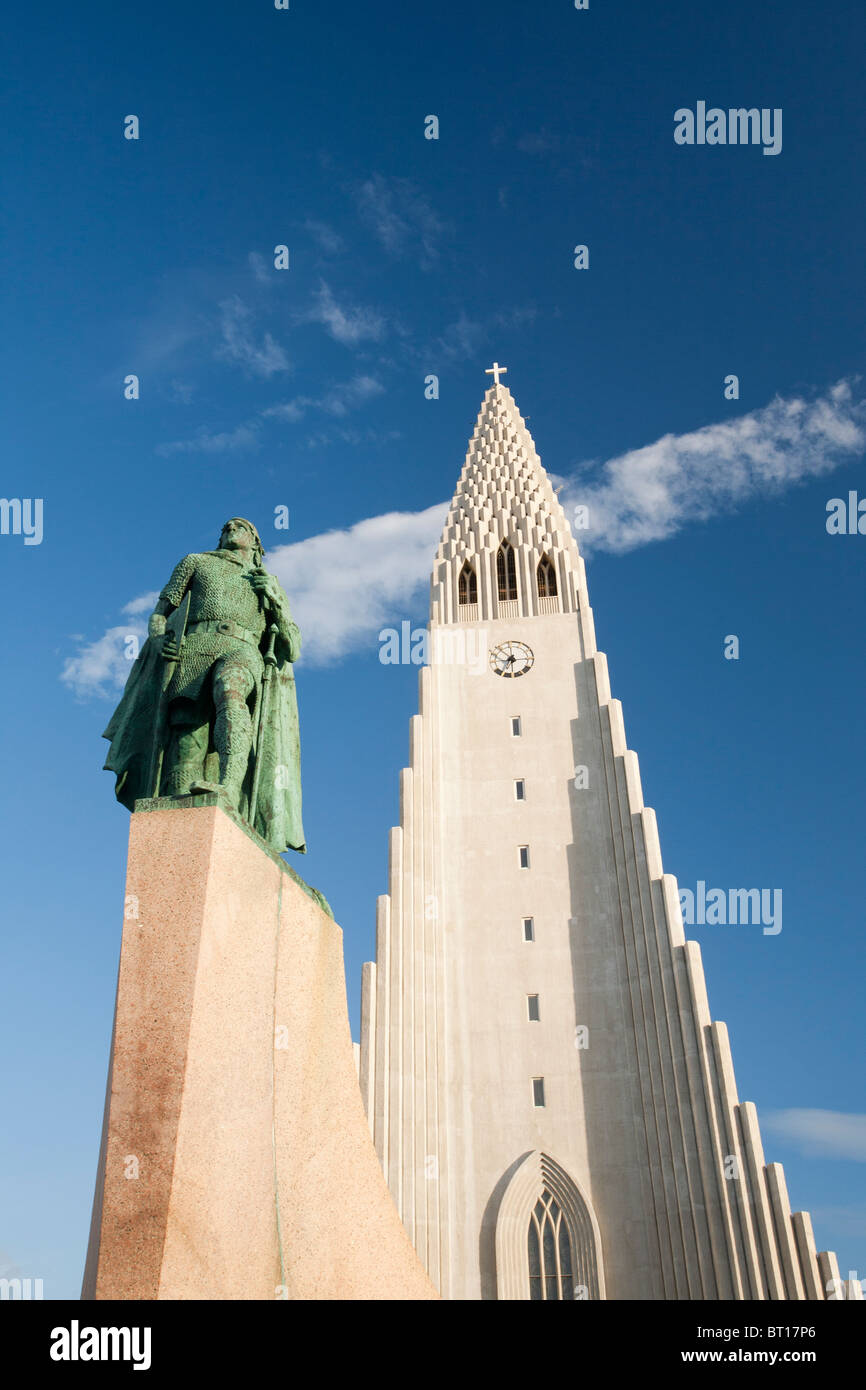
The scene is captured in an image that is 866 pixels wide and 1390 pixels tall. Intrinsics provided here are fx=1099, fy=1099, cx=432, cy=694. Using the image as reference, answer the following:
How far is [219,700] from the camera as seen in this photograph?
8703 mm

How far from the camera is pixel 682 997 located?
31031 millimetres

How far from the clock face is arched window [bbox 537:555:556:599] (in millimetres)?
2716

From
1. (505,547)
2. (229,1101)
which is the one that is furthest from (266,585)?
(505,547)

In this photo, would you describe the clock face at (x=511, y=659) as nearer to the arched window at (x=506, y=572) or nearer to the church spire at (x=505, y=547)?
the church spire at (x=505, y=547)

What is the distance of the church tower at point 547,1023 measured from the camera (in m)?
28.6

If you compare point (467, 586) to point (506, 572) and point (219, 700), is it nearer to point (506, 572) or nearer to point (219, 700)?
point (506, 572)

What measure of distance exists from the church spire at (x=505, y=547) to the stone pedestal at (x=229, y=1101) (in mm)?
34090

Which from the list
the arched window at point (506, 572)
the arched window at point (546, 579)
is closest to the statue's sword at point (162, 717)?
the arched window at point (546, 579)

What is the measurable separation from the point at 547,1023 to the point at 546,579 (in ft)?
58.1

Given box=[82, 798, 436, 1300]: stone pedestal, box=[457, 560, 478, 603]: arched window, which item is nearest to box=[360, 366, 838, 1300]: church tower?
box=[457, 560, 478, 603]: arched window

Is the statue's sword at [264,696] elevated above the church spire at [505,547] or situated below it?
below
